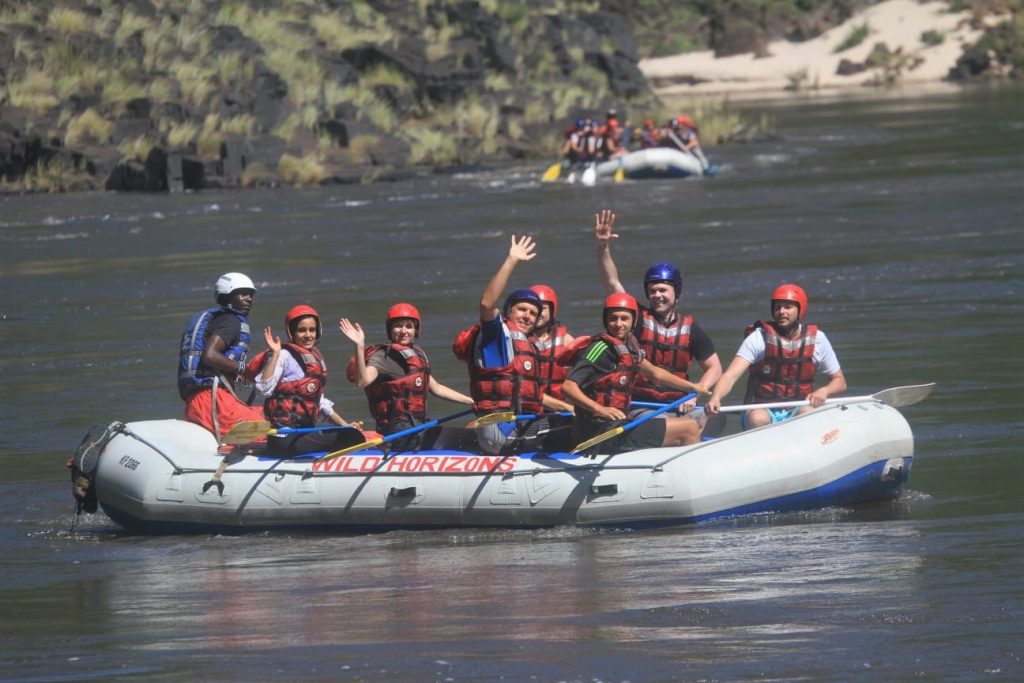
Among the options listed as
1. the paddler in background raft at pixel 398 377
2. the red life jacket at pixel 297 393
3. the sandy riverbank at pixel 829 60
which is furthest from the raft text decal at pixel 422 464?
the sandy riverbank at pixel 829 60

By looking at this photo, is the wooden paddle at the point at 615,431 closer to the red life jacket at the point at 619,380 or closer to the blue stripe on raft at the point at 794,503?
the red life jacket at the point at 619,380

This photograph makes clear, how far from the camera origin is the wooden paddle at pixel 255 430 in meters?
11.5

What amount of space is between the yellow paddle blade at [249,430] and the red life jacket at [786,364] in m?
3.04

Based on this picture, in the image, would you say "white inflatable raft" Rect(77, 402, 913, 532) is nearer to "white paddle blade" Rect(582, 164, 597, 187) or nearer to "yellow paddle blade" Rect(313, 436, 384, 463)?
"yellow paddle blade" Rect(313, 436, 384, 463)

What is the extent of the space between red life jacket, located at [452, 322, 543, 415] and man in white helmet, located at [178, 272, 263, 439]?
152 centimetres

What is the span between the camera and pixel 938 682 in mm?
7906

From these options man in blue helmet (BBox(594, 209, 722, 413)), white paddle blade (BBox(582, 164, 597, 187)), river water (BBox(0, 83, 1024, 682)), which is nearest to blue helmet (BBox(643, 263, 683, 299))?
man in blue helmet (BBox(594, 209, 722, 413))

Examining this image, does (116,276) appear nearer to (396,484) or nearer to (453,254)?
(453,254)

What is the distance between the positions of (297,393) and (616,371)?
2.04 m

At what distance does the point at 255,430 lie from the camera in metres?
11.5

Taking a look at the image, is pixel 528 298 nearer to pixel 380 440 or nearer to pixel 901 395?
pixel 380 440

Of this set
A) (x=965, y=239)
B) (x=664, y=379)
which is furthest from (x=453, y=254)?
(x=664, y=379)

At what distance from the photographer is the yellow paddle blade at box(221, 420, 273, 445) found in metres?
11.5

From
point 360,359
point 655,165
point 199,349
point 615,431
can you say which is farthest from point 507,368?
point 655,165
